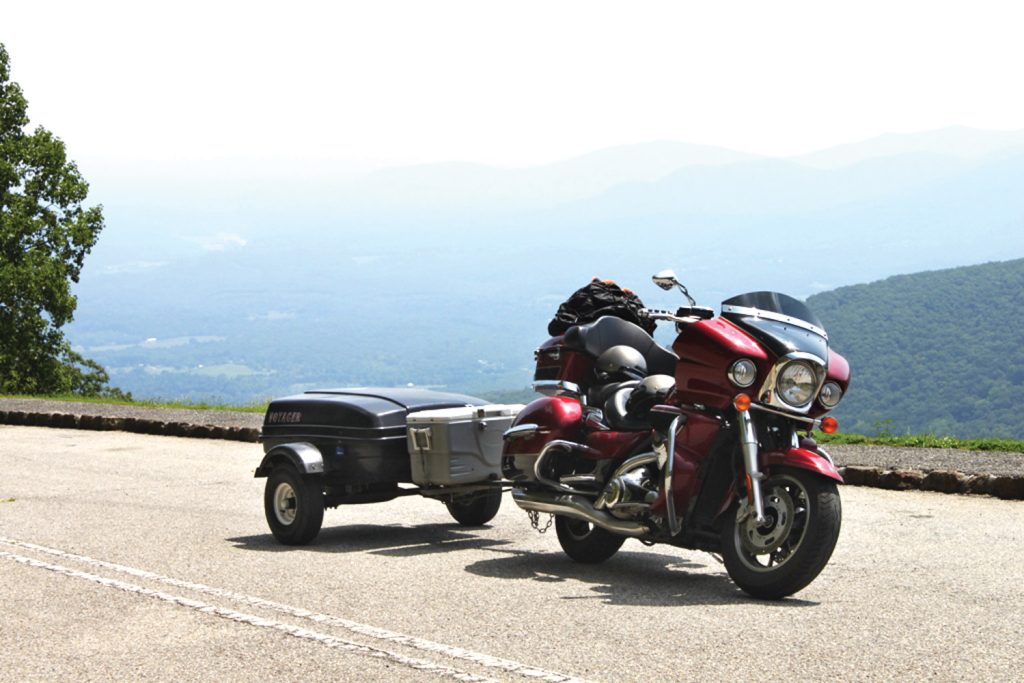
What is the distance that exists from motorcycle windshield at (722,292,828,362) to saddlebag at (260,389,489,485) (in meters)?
2.75

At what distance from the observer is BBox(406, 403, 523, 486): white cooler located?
9.01 m

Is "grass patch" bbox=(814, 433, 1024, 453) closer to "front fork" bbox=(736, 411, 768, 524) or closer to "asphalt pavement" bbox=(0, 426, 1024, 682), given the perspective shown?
"asphalt pavement" bbox=(0, 426, 1024, 682)

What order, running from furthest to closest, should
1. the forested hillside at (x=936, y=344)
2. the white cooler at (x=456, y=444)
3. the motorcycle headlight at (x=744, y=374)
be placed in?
the forested hillside at (x=936, y=344) → the white cooler at (x=456, y=444) → the motorcycle headlight at (x=744, y=374)

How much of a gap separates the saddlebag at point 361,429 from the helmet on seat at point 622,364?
1.46 metres

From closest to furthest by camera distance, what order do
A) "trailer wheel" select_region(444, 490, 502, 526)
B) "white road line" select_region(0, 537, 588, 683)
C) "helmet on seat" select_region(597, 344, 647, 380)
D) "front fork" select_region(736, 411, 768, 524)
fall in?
1. "white road line" select_region(0, 537, 588, 683)
2. "front fork" select_region(736, 411, 768, 524)
3. "helmet on seat" select_region(597, 344, 647, 380)
4. "trailer wheel" select_region(444, 490, 502, 526)

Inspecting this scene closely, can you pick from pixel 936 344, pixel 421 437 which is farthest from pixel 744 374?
pixel 936 344

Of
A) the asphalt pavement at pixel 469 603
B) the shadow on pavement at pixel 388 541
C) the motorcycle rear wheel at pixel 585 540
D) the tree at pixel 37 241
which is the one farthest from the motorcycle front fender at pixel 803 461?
the tree at pixel 37 241

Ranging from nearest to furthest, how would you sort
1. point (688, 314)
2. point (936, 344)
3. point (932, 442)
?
point (688, 314), point (932, 442), point (936, 344)

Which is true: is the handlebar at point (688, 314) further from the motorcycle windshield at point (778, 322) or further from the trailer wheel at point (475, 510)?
the trailer wheel at point (475, 510)

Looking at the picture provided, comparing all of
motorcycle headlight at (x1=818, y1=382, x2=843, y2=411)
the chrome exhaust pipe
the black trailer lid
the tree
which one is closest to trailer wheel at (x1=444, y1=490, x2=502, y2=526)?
the black trailer lid

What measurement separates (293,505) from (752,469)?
3.79m

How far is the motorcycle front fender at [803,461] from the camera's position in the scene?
669 cm

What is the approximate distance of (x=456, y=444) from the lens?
9.03 m

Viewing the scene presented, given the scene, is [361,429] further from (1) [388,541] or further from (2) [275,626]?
(2) [275,626]
